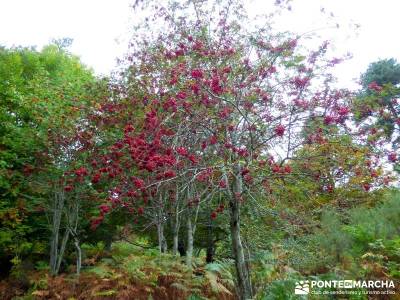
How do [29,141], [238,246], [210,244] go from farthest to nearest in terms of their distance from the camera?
[210,244]
[29,141]
[238,246]

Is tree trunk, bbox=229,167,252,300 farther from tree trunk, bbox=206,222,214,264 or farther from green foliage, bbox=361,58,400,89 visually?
green foliage, bbox=361,58,400,89

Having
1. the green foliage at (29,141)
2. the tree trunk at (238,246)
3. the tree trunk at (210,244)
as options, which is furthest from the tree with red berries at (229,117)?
the tree trunk at (210,244)

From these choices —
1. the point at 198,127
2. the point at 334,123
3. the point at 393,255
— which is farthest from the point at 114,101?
the point at 393,255

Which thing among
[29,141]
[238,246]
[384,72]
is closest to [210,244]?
[29,141]

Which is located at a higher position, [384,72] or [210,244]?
[384,72]

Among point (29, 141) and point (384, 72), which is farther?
point (384, 72)

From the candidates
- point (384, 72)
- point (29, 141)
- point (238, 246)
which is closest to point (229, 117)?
point (238, 246)

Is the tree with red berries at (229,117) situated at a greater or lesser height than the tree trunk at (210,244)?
greater

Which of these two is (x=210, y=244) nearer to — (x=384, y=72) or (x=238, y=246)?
(x=238, y=246)

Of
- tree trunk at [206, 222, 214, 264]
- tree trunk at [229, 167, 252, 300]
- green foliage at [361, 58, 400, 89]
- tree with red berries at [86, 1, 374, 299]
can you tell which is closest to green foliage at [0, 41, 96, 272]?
tree with red berries at [86, 1, 374, 299]

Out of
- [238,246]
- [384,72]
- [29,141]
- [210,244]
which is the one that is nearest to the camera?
[238,246]

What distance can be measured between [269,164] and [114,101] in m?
4.89

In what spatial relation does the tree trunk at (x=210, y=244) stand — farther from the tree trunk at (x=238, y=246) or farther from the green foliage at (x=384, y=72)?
the green foliage at (x=384, y=72)

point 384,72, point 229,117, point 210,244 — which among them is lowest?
point 210,244
